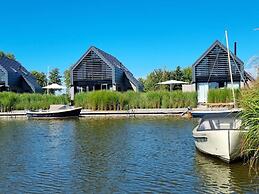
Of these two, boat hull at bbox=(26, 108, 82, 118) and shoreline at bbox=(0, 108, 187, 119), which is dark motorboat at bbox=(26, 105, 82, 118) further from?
shoreline at bbox=(0, 108, 187, 119)

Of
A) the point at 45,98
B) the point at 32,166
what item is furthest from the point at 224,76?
the point at 32,166

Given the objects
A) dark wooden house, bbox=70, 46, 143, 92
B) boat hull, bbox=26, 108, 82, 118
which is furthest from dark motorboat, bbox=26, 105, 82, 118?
dark wooden house, bbox=70, 46, 143, 92

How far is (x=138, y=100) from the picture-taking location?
3741 cm

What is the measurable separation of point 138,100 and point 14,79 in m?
22.1

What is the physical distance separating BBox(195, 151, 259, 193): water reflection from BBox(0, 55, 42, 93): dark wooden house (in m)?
41.6

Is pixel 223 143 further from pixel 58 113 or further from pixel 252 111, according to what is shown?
pixel 58 113

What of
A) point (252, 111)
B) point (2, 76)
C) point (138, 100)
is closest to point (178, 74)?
point (2, 76)

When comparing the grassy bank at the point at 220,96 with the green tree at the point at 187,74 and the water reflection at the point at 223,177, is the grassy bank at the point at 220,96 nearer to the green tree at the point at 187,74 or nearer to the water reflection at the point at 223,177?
the water reflection at the point at 223,177

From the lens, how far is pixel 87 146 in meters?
16.0

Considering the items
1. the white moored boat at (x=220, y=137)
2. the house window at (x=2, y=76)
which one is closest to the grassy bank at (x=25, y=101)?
the house window at (x=2, y=76)

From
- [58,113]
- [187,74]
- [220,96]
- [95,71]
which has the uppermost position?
[187,74]

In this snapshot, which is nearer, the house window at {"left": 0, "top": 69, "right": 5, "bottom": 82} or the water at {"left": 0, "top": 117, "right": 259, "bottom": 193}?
the water at {"left": 0, "top": 117, "right": 259, "bottom": 193}

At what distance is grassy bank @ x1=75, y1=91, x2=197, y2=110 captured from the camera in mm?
36438

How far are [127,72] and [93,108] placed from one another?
16917mm
